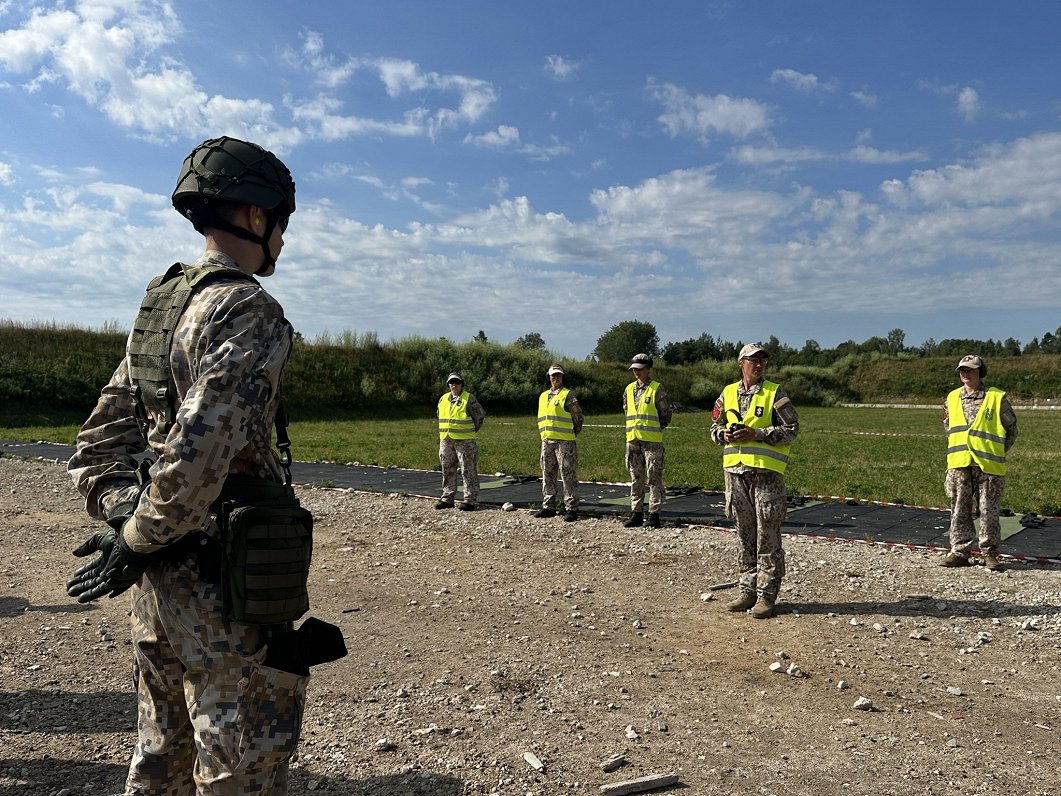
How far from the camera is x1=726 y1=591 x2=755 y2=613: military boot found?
6.86m

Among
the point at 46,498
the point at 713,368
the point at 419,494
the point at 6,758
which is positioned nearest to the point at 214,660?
the point at 6,758

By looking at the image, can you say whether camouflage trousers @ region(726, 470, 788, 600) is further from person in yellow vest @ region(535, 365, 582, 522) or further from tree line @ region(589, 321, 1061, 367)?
tree line @ region(589, 321, 1061, 367)

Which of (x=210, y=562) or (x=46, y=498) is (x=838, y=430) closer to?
(x=46, y=498)

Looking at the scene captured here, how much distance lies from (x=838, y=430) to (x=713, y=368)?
→ 92.5ft

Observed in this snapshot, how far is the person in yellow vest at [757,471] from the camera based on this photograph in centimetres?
673

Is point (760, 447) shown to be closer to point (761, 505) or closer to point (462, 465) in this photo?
point (761, 505)

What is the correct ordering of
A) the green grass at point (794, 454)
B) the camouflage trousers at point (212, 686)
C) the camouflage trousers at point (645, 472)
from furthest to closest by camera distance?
1. the green grass at point (794, 454)
2. the camouflage trousers at point (645, 472)
3. the camouflage trousers at point (212, 686)

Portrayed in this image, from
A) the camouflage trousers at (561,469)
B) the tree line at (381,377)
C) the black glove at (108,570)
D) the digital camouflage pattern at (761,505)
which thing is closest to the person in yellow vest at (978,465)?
the digital camouflage pattern at (761,505)

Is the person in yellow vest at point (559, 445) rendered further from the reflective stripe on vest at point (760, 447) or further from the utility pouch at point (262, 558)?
the utility pouch at point (262, 558)

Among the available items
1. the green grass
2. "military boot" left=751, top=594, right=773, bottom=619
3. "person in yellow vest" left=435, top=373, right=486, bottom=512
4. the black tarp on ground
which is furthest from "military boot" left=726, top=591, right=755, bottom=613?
the green grass

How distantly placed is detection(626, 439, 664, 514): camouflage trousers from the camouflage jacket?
8.53m

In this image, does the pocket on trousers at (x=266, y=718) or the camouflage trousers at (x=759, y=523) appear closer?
the pocket on trousers at (x=266, y=718)

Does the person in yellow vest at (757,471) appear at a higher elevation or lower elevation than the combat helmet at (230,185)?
lower

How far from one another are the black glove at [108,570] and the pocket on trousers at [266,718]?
0.46 m
